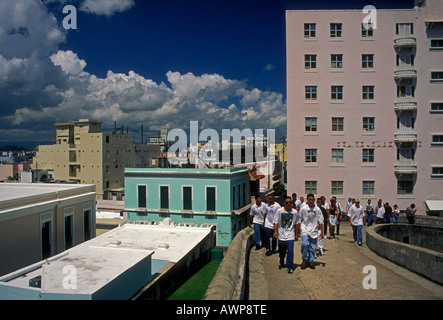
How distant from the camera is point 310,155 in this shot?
29609 mm

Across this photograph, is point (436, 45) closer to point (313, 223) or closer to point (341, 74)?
point (341, 74)

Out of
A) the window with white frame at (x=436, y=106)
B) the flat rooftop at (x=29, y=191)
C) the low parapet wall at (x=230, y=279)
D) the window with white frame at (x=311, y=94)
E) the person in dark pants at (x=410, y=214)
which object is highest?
the window with white frame at (x=311, y=94)

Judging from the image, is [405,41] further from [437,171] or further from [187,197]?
[187,197]

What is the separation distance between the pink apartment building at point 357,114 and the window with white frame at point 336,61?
0.06m

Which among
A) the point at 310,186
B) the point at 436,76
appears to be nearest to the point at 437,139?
the point at 436,76

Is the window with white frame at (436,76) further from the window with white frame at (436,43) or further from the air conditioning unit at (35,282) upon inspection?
the air conditioning unit at (35,282)

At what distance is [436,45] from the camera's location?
29.0 meters

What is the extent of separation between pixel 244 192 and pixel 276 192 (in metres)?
4.53

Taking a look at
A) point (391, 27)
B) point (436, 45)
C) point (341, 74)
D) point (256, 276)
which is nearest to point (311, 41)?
point (341, 74)

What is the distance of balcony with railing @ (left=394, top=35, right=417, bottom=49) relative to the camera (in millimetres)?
28531

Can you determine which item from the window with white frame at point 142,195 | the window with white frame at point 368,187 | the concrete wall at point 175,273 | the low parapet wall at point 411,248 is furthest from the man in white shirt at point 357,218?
the window with white frame at point 142,195

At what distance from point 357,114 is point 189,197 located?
54.5 feet

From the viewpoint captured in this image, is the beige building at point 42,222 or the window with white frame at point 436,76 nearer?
the beige building at point 42,222

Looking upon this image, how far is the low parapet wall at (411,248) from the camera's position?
8812mm
